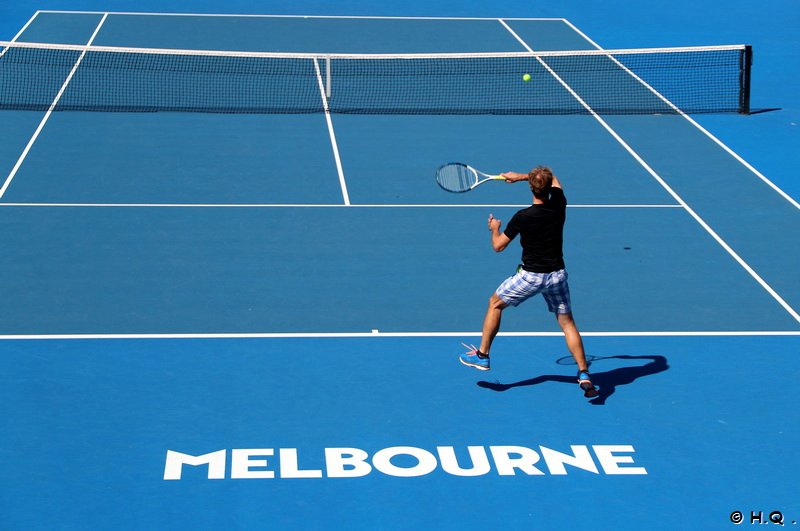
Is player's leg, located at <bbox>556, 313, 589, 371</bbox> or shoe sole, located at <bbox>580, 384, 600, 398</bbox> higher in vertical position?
player's leg, located at <bbox>556, 313, 589, 371</bbox>

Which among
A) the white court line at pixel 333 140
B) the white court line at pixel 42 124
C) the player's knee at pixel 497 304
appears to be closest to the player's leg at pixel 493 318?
the player's knee at pixel 497 304

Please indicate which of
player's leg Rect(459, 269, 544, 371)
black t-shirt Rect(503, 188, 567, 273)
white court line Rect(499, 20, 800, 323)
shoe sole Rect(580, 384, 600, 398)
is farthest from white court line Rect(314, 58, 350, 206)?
shoe sole Rect(580, 384, 600, 398)

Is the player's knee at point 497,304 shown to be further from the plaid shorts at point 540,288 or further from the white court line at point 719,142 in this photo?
the white court line at point 719,142

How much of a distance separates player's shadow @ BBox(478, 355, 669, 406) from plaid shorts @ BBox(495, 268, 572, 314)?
796 millimetres

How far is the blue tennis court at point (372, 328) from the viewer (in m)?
9.66

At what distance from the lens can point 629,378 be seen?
11781 mm

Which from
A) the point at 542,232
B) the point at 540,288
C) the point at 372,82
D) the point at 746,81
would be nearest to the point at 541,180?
the point at 542,232

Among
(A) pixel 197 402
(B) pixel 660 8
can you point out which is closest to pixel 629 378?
(A) pixel 197 402

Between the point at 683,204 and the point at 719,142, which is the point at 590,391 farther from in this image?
the point at 719,142

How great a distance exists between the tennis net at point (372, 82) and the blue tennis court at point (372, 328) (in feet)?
2.92

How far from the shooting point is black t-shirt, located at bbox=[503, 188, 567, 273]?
10.9 meters

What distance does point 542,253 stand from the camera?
10977 mm

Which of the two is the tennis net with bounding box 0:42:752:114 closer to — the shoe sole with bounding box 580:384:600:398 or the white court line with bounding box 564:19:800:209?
the white court line with bounding box 564:19:800:209

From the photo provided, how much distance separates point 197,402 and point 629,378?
13.4 feet
